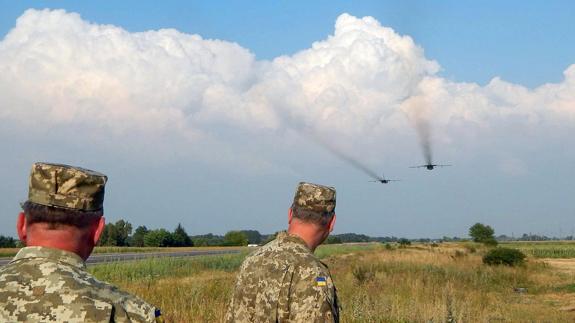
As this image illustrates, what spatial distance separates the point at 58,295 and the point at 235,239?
341 feet

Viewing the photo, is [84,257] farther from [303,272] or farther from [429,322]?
[429,322]

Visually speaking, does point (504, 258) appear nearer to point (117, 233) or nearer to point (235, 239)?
point (117, 233)

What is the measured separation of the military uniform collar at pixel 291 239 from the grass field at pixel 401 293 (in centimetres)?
523

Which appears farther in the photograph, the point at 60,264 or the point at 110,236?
the point at 110,236

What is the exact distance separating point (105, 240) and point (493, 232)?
159ft

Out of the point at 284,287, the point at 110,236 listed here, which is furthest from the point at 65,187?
the point at 110,236

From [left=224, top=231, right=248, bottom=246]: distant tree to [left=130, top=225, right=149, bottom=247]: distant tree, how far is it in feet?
63.4

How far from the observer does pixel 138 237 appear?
8400cm

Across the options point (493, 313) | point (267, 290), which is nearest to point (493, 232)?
point (493, 313)

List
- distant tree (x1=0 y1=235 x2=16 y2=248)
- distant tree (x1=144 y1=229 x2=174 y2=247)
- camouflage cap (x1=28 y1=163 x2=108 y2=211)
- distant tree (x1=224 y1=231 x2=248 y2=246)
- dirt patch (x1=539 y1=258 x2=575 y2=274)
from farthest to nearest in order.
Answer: distant tree (x1=224 y1=231 x2=248 y2=246) < distant tree (x1=144 y1=229 x2=174 y2=247) < distant tree (x1=0 y1=235 x2=16 y2=248) < dirt patch (x1=539 y1=258 x2=575 y2=274) < camouflage cap (x1=28 y1=163 x2=108 y2=211)

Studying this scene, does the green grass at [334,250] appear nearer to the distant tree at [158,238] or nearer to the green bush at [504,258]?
the green bush at [504,258]

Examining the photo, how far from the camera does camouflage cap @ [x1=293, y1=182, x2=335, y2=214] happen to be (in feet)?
16.1

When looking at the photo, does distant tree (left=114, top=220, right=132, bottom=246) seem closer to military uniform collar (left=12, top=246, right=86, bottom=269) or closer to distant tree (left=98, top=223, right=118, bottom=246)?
distant tree (left=98, top=223, right=118, bottom=246)

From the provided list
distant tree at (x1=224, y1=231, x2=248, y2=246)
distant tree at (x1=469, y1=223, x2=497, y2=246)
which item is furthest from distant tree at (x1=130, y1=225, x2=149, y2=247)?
distant tree at (x1=469, y1=223, x2=497, y2=246)
